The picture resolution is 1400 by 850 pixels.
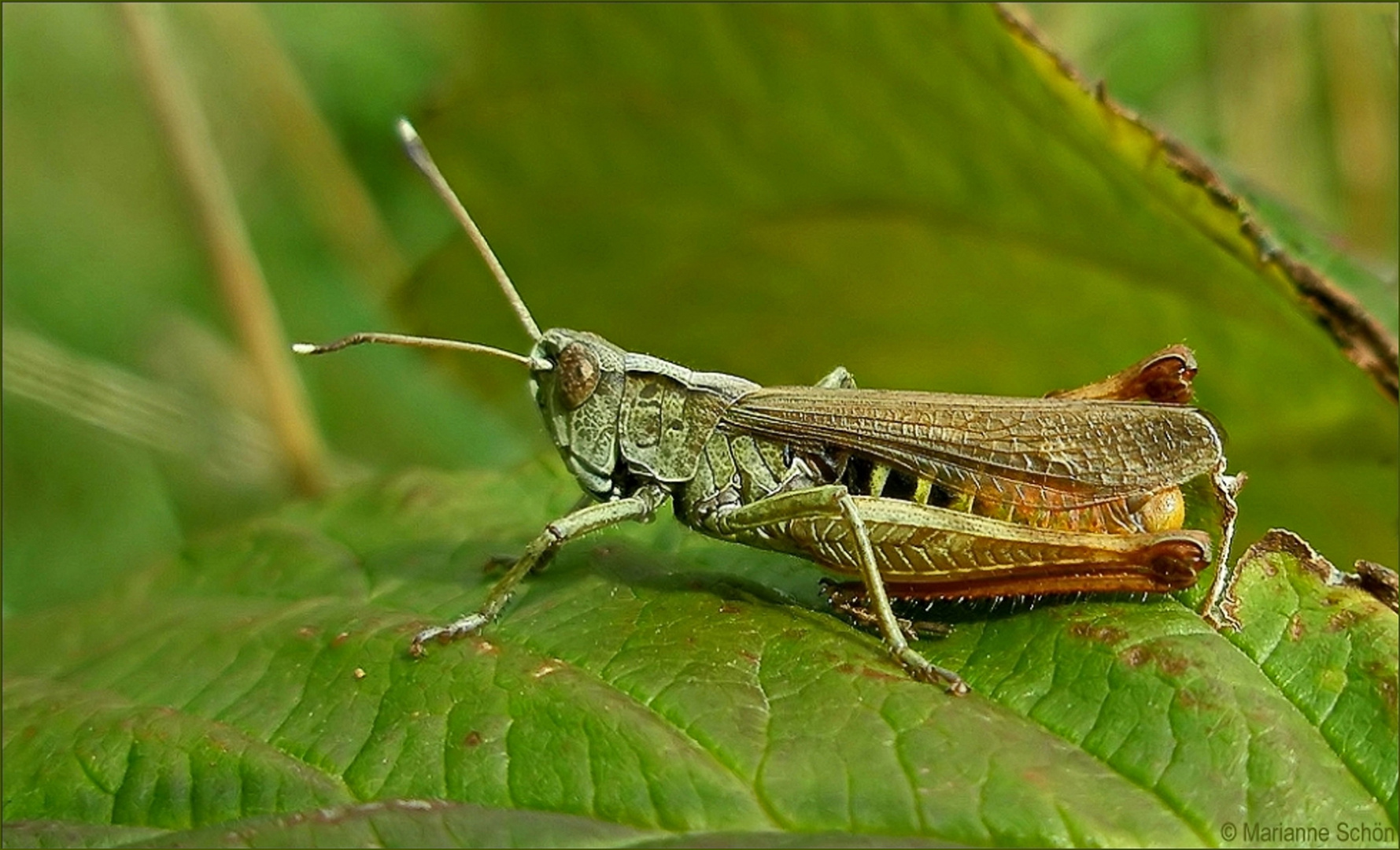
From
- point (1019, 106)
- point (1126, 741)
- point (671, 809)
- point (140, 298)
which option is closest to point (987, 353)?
point (1019, 106)

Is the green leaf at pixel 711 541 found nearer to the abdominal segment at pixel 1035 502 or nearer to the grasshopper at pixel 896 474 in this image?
the grasshopper at pixel 896 474

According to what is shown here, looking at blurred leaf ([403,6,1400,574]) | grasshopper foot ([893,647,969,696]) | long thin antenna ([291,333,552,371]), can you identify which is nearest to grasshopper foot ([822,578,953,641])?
grasshopper foot ([893,647,969,696])

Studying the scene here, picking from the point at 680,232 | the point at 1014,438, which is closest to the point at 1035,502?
the point at 1014,438

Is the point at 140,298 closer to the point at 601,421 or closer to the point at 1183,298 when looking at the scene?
the point at 601,421

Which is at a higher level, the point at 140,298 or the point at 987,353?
the point at 140,298

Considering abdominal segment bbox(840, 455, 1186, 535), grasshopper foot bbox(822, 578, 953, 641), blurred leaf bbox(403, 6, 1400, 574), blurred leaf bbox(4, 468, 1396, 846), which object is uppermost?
blurred leaf bbox(403, 6, 1400, 574)

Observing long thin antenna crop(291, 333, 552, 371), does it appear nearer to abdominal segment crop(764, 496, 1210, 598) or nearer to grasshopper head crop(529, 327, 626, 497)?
grasshopper head crop(529, 327, 626, 497)

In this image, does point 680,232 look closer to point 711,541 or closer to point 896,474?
point 711,541

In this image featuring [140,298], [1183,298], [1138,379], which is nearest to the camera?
[1138,379]

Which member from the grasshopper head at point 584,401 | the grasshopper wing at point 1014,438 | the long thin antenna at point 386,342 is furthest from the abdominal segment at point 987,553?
the long thin antenna at point 386,342
